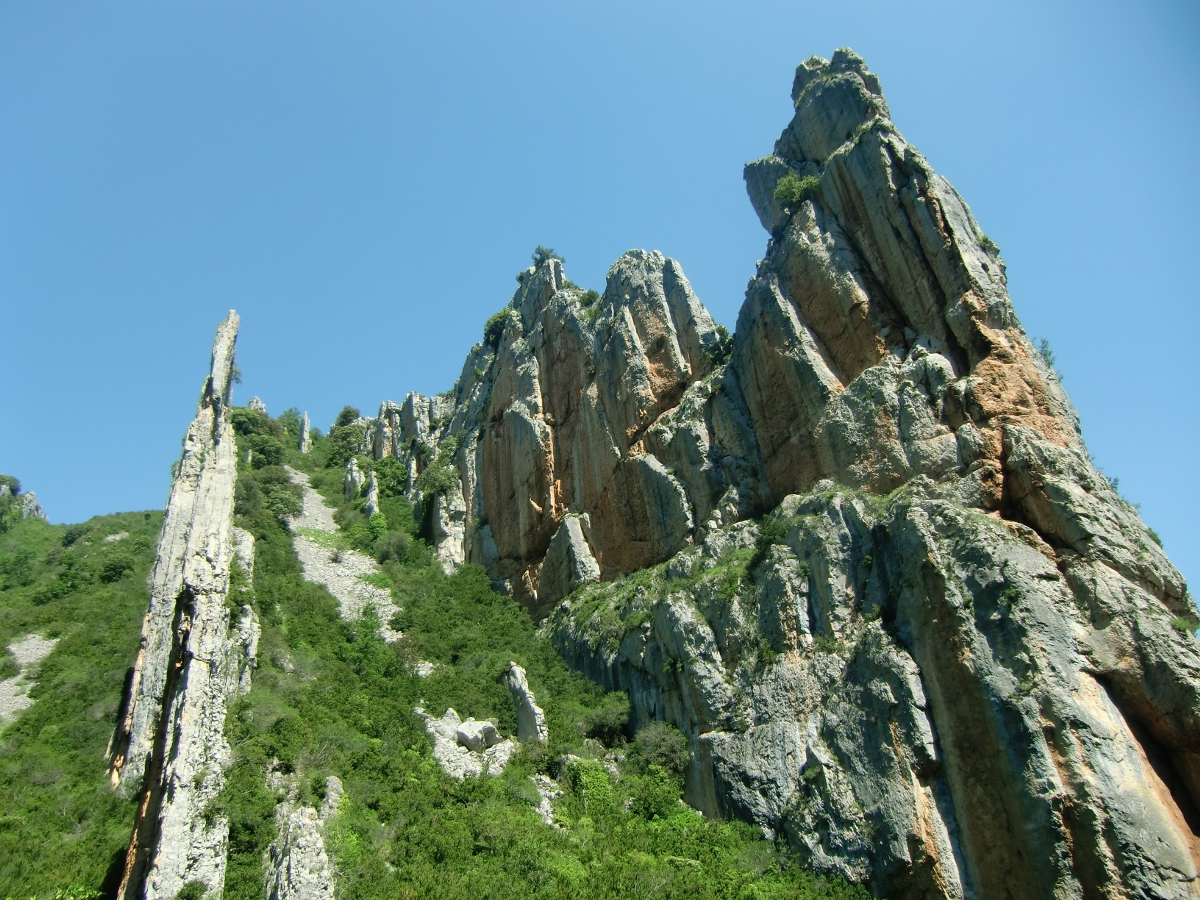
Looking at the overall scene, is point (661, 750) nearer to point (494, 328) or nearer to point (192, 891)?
point (192, 891)

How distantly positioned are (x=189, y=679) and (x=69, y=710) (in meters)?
13.3

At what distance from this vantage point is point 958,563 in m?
20.9

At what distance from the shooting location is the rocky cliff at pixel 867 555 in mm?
17812

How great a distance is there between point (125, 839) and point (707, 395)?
2618cm

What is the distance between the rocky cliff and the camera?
58.4 ft

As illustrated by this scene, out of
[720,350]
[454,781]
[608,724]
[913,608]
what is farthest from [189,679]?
[720,350]

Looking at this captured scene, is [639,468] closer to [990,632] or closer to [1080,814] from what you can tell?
[990,632]

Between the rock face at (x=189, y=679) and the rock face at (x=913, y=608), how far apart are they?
534 inches

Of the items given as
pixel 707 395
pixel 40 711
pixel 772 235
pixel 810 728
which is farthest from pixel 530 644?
pixel 772 235

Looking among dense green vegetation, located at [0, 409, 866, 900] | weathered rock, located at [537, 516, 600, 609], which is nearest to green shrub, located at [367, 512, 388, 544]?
dense green vegetation, located at [0, 409, 866, 900]

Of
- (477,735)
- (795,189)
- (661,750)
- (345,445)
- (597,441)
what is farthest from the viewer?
(345,445)

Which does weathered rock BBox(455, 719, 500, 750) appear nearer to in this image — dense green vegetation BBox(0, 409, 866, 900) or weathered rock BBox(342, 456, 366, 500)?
dense green vegetation BBox(0, 409, 866, 900)

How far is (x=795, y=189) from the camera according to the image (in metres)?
35.3

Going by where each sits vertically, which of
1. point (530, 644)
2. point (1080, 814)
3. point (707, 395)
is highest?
point (707, 395)
